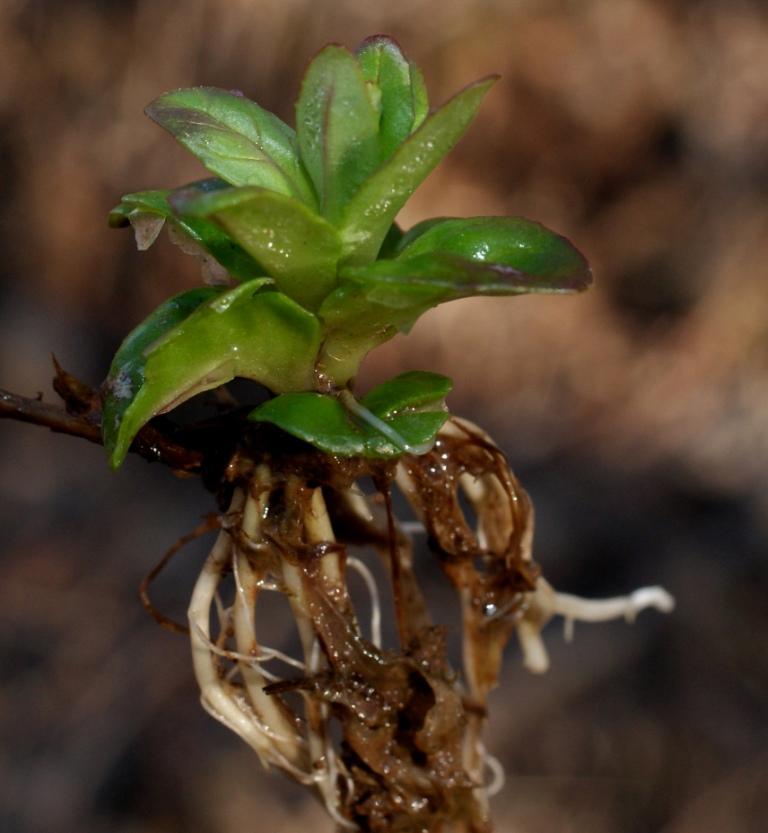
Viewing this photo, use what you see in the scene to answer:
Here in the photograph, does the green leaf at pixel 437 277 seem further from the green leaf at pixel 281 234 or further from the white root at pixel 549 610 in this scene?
the white root at pixel 549 610

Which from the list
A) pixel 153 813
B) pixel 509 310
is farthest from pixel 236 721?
pixel 509 310

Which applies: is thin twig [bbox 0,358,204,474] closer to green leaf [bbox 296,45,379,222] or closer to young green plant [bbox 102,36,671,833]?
young green plant [bbox 102,36,671,833]

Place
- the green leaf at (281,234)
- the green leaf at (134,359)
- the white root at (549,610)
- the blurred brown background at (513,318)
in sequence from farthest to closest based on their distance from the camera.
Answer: the blurred brown background at (513,318) → the white root at (549,610) → the green leaf at (134,359) → the green leaf at (281,234)

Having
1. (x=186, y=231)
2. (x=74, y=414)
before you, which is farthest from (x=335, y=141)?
(x=74, y=414)

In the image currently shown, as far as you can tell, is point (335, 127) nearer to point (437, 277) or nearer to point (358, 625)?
point (437, 277)

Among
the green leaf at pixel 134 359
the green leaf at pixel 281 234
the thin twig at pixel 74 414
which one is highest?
the green leaf at pixel 281 234

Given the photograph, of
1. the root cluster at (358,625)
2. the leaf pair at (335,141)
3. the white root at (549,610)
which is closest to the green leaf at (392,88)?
the leaf pair at (335,141)

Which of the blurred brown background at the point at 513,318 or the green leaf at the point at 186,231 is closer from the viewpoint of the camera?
the green leaf at the point at 186,231

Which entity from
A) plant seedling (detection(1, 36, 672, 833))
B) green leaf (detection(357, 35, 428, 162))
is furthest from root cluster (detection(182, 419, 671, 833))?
green leaf (detection(357, 35, 428, 162))
